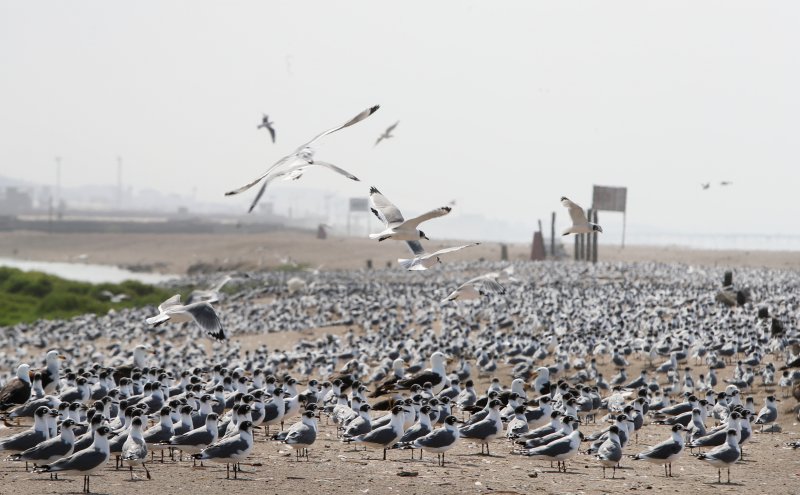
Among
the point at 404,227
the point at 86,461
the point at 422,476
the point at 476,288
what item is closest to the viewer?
the point at 86,461

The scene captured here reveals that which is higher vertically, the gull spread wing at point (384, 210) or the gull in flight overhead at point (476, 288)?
the gull spread wing at point (384, 210)

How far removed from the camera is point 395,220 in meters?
14.1

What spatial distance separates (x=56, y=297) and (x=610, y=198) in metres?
33.8

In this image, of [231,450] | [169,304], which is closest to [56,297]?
[169,304]

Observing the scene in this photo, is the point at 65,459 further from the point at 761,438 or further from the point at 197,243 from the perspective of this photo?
the point at 197,243

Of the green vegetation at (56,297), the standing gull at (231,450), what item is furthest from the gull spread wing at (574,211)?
the green vegetation at (56,297)

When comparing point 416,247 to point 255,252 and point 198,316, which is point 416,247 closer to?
point 198,316

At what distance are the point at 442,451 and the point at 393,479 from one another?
1361 mm

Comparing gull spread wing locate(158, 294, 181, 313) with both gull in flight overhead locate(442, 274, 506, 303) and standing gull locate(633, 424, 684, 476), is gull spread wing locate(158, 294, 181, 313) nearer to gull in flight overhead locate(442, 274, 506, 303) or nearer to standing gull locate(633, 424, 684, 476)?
gull in flight overhead locate(442, 274, 506, 303)

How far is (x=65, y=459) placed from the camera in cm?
1181

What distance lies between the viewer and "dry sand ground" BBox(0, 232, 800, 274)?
3167 inches

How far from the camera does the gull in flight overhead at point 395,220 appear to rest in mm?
12961

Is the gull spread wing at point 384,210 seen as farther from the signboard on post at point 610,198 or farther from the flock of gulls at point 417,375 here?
the signboard on post at point 610,198

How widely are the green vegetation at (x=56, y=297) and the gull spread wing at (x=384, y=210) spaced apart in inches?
1385
